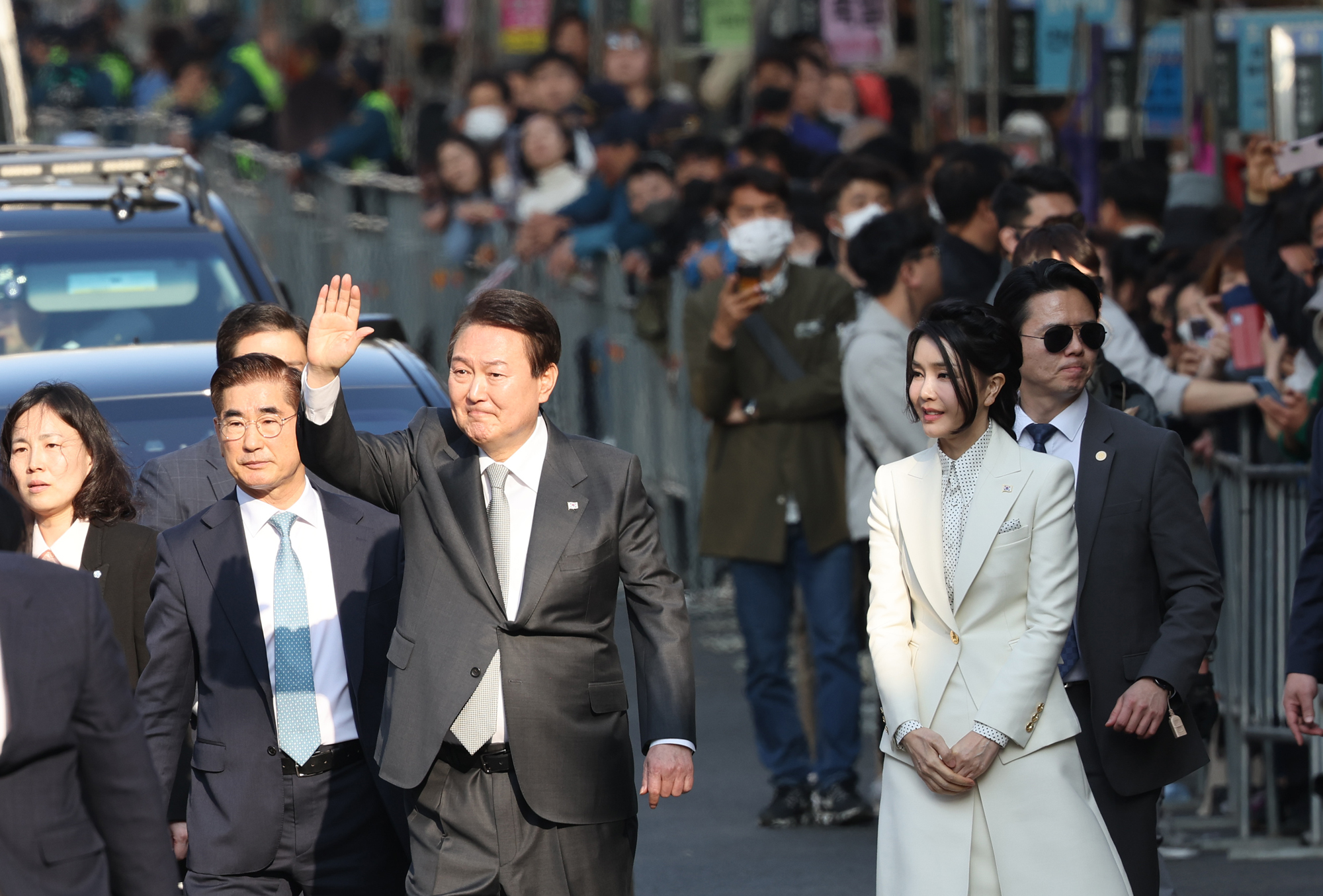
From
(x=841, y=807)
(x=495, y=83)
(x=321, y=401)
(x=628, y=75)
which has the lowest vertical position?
(x=841, y=807)

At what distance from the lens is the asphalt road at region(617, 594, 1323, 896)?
7191 mm

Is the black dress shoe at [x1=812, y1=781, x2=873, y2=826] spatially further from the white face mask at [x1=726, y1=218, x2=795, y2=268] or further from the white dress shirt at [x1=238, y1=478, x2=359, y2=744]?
the white dress shirt at [x1=238, y1=478, x2=359, y2=744]

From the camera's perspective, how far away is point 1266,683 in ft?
25.3

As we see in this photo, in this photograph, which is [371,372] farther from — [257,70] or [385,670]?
[257,70]

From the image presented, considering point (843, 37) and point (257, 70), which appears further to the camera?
point (257, 70)

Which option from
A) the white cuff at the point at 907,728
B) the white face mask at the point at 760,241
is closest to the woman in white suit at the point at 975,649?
the white cuff at the point at 907,728

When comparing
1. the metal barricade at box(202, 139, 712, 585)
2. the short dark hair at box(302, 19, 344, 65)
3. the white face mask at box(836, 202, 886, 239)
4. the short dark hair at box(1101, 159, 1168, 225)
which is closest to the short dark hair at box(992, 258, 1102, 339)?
the metal barricade at box(202, 139, 712, 585)

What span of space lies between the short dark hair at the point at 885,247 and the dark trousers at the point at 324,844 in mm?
3495

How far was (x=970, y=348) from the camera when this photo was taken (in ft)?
16.6

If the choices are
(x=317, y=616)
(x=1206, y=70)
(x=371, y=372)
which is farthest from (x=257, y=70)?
(x=317, y=616)

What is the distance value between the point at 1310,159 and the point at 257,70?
17.8 meters

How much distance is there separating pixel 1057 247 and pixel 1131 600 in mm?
1247

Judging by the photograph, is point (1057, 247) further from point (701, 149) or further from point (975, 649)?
point (701, 149)

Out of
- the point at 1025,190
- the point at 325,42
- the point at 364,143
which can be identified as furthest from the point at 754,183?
the point at 325,42
